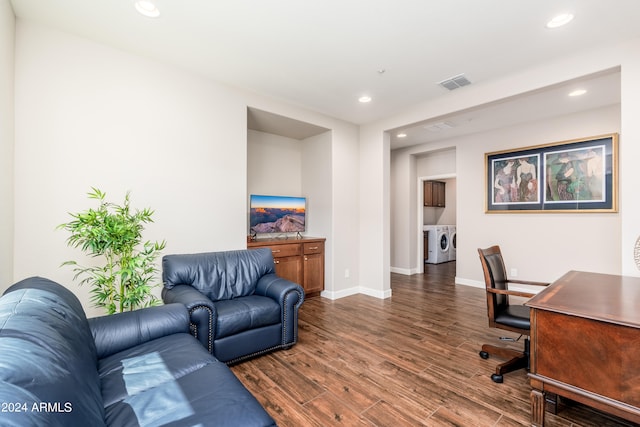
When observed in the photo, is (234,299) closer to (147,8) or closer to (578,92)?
(147,8)

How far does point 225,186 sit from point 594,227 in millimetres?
4952

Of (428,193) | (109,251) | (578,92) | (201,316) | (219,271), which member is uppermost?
(578,92)

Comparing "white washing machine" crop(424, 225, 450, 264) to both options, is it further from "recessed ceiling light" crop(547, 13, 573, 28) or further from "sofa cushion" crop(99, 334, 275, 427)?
"sofa cushion" crop(99, 334, 275, 427)

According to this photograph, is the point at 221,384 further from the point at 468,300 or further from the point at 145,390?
the point at 468,300

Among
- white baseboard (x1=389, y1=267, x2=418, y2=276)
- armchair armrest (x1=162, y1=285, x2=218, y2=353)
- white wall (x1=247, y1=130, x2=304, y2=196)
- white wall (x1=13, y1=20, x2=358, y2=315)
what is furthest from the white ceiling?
white baseboard (x1=389, y1=267, x2=418, y2=276)

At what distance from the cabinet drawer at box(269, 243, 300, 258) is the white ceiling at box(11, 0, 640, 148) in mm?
2066

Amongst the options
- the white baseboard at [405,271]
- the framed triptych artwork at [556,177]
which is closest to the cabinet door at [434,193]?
the white baseboard at [405,271]

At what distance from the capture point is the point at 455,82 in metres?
3.24

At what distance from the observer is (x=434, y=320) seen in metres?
3.49

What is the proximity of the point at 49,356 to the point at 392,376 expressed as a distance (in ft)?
7.02

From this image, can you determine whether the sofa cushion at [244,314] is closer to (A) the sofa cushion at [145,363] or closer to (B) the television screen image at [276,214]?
(A) the sofa cushion at [145,363]

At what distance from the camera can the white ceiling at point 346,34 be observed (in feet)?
6.92

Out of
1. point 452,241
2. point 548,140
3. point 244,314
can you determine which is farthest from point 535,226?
point 244,314

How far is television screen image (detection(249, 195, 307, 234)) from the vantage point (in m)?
4.10
